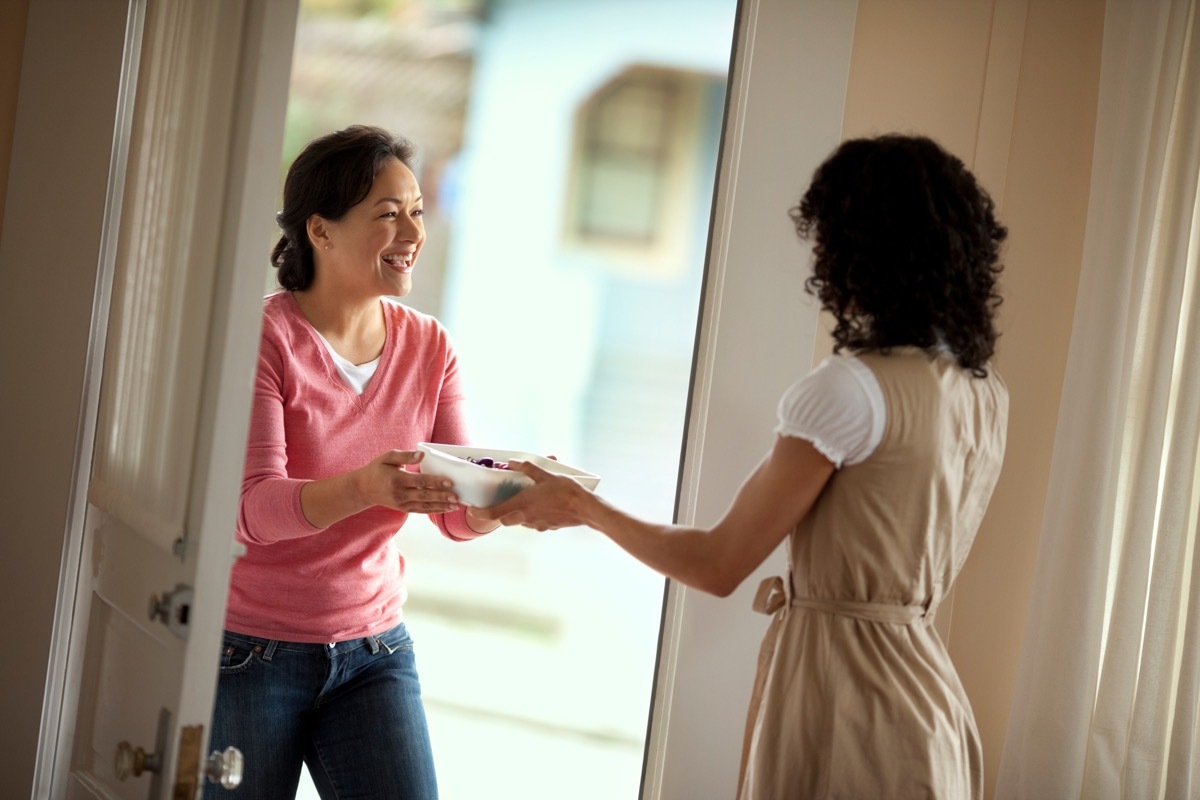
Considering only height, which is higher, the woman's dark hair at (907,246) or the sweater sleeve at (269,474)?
the woman's dark hair at (907,246)

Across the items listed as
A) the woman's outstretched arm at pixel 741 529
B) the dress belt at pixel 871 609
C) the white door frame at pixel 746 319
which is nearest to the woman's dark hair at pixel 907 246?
the woman's outstretched arm at pixel 741 529

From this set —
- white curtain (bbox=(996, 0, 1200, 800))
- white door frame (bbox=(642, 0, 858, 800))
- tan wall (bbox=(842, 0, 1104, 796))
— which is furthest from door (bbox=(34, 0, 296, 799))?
white curtain (bbox=(996, 0, 1200, 800))

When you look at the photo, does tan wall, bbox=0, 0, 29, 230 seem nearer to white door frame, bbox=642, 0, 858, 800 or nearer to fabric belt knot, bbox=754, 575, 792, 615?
white door frame, bbox=642, 0, 858, 800

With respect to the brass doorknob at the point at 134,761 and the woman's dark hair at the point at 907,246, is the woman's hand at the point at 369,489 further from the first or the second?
the woman's dark hair at the point at 907,246

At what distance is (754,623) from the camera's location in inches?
72.0

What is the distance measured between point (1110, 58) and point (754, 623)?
1121 mm

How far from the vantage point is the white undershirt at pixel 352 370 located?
1.76 metres

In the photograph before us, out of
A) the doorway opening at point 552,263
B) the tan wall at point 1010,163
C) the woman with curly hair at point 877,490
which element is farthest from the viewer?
the doorway opening at point 552,263

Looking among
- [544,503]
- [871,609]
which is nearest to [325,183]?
[544,503]

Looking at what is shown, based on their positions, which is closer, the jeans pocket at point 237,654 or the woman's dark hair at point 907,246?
the woman's dark hair at point 907,246

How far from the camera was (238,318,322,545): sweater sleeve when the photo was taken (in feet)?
5.13

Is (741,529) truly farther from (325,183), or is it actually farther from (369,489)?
(325,183)

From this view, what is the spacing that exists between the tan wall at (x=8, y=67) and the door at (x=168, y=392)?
17 centimetres

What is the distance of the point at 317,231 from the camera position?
1.80 metres
